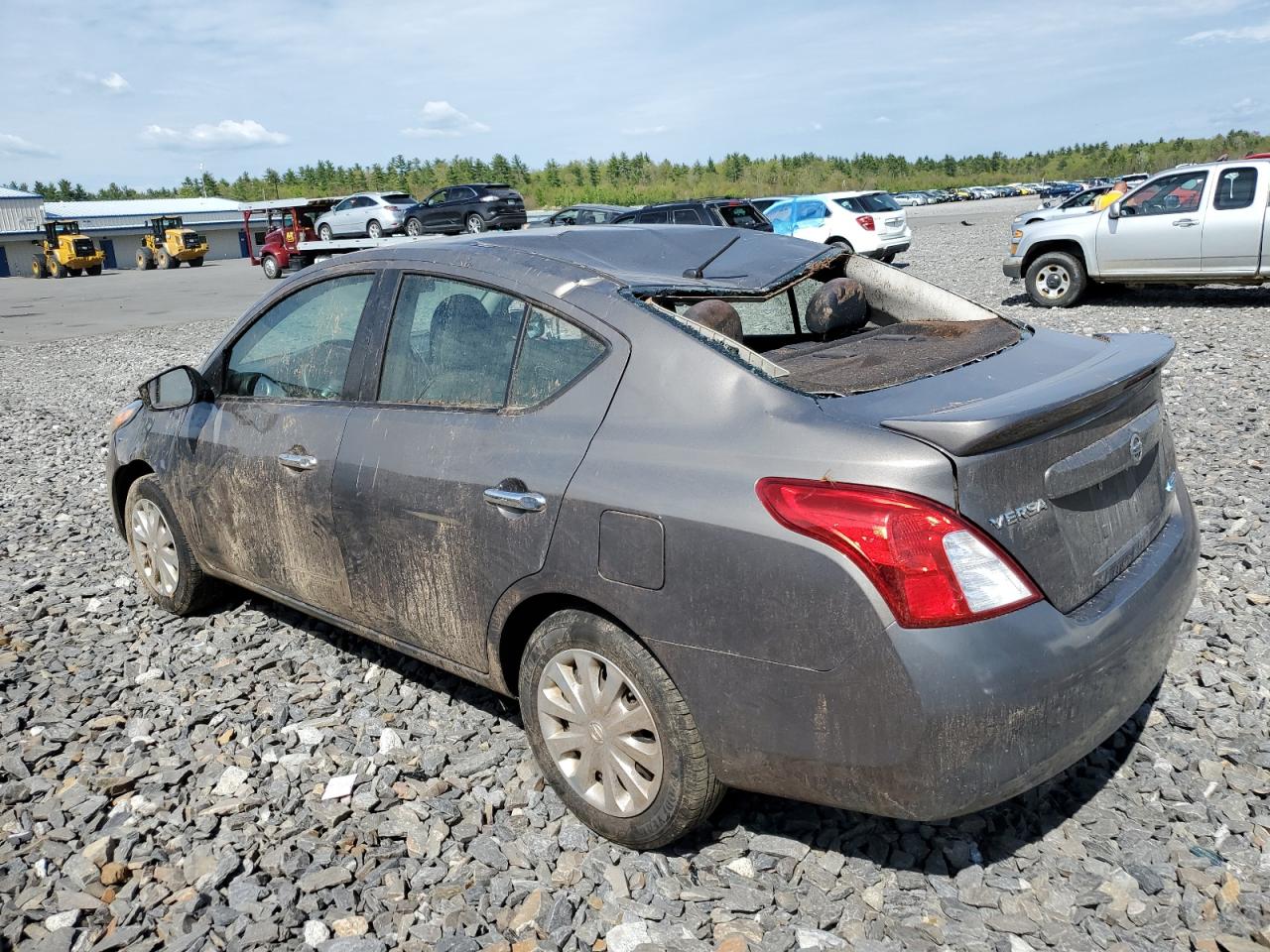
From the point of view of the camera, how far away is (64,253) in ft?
138

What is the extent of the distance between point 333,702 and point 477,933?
1.47m

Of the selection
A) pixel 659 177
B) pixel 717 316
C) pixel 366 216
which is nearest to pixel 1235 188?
pixel 717 316

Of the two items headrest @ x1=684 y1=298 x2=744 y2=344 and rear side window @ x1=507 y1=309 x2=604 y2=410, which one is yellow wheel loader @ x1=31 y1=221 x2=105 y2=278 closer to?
rear side window @ x1=507 y1=309 x2=604 y2=410

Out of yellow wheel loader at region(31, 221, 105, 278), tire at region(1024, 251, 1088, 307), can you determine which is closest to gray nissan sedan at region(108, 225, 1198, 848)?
tire at region(1024, 251, 1088, 307)

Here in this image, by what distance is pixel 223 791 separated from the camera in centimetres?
316

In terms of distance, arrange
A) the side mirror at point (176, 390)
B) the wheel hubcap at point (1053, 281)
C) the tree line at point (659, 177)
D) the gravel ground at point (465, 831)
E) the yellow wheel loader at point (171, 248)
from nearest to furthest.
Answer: the gravel ground at point (465, 831) < the side mirror at point (176, 390) < the wheel hubcap at point (1053, 281) < the yellow wheel loader at point (171, 248) < the tree line at point (659, 177)

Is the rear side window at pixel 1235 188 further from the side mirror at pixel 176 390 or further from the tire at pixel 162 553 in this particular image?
the tire at pixel 162 553

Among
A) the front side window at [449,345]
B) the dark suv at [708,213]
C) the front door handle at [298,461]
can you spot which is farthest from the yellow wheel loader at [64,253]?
the front side window at [449,345]

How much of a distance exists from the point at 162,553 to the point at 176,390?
86 centimetres

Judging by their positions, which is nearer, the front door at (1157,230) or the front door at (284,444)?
the front door at (284,444)

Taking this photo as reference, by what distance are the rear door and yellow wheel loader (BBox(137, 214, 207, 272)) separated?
42.0m

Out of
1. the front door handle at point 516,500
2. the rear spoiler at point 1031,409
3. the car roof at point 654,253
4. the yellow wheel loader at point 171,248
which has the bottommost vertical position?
the yellow wheel loader at point 171,248

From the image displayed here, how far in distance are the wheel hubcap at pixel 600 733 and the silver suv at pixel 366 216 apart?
3191 centimetres

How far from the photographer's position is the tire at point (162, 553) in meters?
4.32
